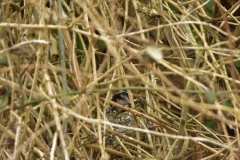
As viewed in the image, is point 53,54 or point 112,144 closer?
point 53,54

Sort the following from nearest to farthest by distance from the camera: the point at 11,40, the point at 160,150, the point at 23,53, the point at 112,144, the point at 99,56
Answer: the point at 23,53 < the point at 11,40 < the point at 160,150 < the point at 112,144 < the point at 99,56

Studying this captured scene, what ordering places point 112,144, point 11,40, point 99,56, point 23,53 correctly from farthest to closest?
point 99,56
point 112,144
point 11,40
point 23,53

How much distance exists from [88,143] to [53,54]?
35cm

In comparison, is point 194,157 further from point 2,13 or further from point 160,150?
point 2,13

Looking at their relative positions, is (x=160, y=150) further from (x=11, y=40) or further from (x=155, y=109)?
(x=11, y=40)

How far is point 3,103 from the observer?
40.7 inches

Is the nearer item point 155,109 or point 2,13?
point 2,13

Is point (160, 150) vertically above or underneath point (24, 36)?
underneath

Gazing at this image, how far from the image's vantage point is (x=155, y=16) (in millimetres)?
1479

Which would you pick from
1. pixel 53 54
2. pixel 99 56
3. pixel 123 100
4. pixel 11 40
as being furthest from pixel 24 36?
pixel 99 56

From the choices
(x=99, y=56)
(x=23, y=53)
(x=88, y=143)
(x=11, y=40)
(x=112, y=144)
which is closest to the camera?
(x=23, y=53)

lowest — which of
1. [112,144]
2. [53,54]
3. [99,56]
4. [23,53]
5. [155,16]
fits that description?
[112,144]

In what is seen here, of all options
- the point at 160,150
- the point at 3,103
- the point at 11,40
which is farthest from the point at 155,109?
the point at 3,103

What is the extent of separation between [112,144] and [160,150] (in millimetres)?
240
